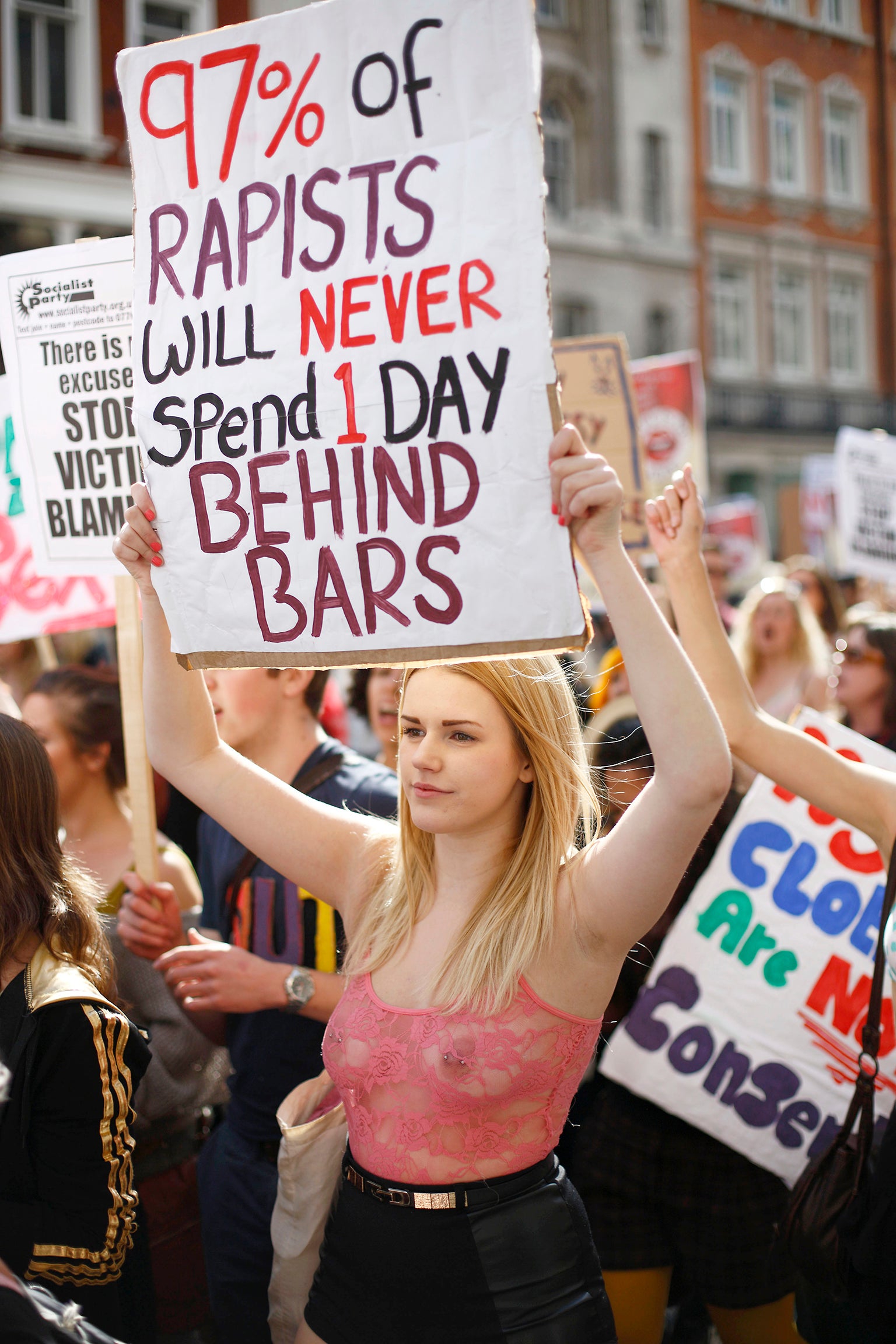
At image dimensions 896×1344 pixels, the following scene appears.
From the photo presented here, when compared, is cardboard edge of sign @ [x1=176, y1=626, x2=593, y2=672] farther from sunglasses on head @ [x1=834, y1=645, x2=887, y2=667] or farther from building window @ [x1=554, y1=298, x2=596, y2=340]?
building window @ [x1=554, y1=298, x2=596, y2=340]

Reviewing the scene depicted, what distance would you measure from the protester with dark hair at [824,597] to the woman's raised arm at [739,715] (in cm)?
470

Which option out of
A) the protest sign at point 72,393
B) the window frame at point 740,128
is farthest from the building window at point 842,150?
the protest sign at point 72,393

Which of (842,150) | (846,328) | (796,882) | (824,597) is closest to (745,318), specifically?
(846,328)

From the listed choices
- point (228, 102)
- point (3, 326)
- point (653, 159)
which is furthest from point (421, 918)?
point (653, 159)

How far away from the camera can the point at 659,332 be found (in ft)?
79.7

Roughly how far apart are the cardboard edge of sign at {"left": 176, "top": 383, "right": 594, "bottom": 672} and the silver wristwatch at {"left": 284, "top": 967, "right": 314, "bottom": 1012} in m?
0.66

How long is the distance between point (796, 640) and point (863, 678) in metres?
1.58

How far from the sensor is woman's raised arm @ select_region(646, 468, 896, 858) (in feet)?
7.57

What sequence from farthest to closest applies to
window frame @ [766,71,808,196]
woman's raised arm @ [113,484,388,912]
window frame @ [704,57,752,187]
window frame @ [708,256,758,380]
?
window frame @ [766,71,808,196]
window frame @ [708,256,758,380]
window frame @ [704,57,752,187]
woman's raised arm @ [113,484,388,912]

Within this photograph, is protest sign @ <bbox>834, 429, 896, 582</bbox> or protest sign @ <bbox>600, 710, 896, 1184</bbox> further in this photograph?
protest sign @ <bbox>834, 429, 896, 582</bbox>

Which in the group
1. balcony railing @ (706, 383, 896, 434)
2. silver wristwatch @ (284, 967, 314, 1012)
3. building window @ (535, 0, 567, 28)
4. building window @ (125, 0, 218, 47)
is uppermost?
building window @ (535, 0, 567, 28)

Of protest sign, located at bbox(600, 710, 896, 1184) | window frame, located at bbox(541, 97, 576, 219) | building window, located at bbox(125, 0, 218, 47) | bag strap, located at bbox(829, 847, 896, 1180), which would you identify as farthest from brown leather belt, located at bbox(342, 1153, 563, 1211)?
window frame, located at bbox(541, 97, 576, 219)

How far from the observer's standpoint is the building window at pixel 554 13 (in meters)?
22.3

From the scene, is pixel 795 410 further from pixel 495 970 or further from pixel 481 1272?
pixel 481 1272
